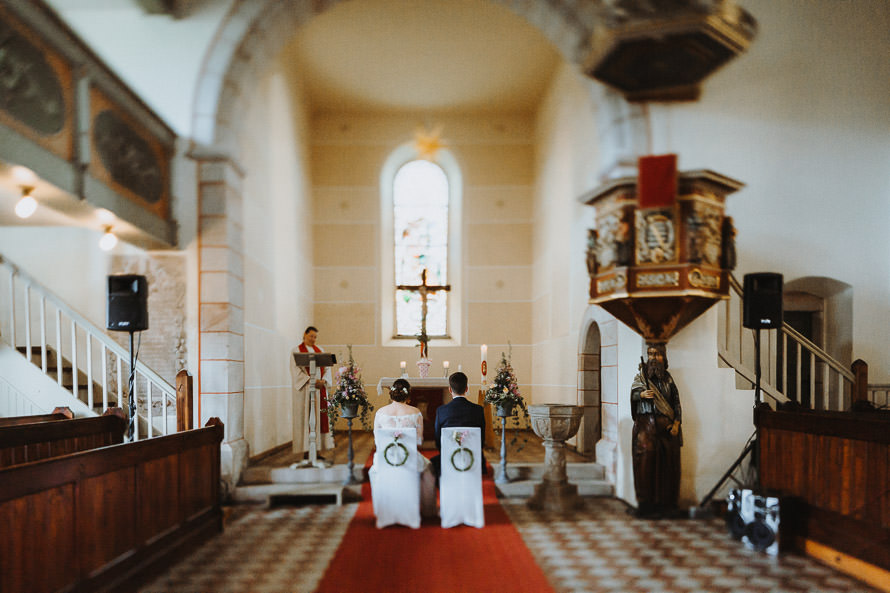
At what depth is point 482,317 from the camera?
463 inches

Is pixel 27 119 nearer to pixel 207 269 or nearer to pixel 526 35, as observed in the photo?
pixel 207 269

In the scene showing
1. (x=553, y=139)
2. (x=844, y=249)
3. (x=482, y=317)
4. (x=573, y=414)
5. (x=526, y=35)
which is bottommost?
(x=573, y=414)

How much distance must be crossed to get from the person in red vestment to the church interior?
0.08m

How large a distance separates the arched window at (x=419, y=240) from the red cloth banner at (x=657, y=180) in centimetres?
711

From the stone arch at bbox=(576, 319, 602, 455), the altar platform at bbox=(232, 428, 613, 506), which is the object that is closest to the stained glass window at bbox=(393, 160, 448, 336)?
the stone arch at bbox=(576, 319, 602, 455)

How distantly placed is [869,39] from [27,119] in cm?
793

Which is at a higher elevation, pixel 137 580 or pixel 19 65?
pixel 19 65

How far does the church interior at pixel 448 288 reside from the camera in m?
4.12

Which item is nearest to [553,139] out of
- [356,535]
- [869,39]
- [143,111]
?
[869,39]

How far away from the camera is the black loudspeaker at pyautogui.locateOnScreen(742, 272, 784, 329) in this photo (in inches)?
221

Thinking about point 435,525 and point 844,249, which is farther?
point 844,249

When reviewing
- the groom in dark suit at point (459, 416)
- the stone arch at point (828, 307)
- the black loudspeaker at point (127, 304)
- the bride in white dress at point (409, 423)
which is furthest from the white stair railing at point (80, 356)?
the stone arch at point (828, 307)

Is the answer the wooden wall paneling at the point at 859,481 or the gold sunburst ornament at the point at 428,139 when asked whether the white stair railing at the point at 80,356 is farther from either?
the gold sunburst ornament at the point at 428,139

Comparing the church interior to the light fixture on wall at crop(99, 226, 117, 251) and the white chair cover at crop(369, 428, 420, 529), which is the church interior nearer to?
the light fixture on wall at crop(99, 226, 117, 251)
